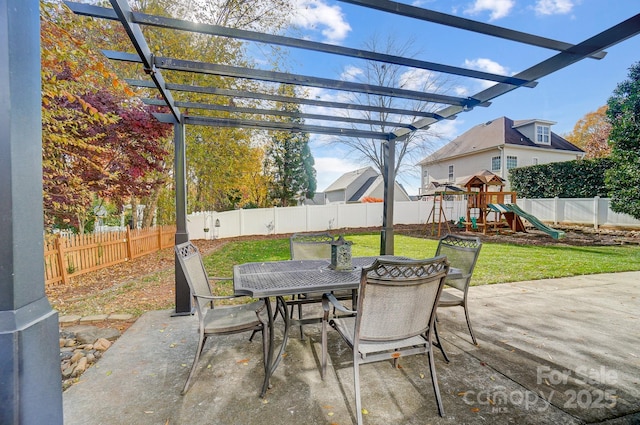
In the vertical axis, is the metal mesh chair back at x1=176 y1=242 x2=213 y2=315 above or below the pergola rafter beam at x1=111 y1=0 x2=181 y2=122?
below

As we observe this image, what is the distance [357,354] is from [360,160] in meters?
13.9

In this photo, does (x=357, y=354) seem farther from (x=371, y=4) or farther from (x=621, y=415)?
(x=371, y=4)

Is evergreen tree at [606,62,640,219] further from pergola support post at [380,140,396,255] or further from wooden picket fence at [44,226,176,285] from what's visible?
wooden picket fence at [44,226,176,285]

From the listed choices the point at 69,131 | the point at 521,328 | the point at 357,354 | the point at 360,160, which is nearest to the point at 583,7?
the point at 521,328

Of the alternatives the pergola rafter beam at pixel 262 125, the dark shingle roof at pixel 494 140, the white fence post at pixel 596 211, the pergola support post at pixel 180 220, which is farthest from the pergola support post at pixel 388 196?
the dark shingle roof at pixel 494 140

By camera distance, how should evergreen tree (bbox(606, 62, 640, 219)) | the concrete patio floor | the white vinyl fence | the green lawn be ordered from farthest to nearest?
the white vinyl fence, evergreen tree (bbox(606, 62, 640, 219)), the green lawn, the concrete patio floor

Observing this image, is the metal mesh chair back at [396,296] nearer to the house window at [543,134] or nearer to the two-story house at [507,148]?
the two-story house at [507,148]

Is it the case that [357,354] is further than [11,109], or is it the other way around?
[357,354]

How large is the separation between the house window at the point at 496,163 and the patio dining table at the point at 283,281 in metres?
17.1

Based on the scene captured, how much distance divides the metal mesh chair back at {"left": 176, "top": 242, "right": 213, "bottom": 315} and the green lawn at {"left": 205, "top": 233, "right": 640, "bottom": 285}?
2584 mm

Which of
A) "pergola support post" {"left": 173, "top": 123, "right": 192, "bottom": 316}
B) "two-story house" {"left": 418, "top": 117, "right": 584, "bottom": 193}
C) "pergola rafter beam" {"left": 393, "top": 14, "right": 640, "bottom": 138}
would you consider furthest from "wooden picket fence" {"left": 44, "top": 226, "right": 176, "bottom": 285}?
"two-story house" {"left": 418, "top": 117, "right": 584, "bottom": 193}

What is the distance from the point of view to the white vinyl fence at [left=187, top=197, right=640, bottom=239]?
1066 cm

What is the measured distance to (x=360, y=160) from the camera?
15.0 metres

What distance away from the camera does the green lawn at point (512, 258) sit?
17.8 feet
